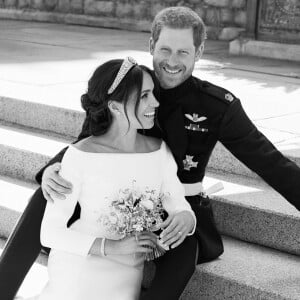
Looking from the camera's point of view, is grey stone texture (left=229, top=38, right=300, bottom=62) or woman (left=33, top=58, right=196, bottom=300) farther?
grey stone texture (left=229, top=38, right=300, bottom=62)

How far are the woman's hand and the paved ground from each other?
3.81 ft

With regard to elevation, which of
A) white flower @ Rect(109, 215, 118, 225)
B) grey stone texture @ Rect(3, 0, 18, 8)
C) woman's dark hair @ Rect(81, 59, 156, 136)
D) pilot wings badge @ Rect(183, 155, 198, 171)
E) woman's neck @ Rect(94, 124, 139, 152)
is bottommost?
grey stone texture @ Rect(3, 0, 18, 8)

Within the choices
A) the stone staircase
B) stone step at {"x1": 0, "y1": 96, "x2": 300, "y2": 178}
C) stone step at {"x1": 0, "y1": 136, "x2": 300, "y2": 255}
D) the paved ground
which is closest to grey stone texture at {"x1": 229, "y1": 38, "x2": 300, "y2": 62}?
the paved ground

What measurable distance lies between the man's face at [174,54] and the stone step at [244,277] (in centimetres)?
73

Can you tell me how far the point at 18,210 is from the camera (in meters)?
3.70

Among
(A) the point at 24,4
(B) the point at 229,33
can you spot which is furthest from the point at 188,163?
(A) the point at 24,4

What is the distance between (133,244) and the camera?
8.88ft

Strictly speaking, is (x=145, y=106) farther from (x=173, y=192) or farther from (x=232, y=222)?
(x=232, y=222)

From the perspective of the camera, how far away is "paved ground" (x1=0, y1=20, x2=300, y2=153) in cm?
457

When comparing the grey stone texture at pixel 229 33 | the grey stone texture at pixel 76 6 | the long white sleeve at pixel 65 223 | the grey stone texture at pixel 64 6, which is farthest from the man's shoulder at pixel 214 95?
the grey stone texture at pixel 64 6

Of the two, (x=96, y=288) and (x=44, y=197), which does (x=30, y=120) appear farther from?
(x=96, y=288)

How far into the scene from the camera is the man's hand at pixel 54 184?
9.15 feet

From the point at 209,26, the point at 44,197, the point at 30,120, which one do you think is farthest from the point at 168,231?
the point at 209,26

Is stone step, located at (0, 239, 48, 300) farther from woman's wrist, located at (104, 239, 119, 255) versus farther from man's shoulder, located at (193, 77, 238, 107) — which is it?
man's shoulder, located at (193, 77, 238, 107)
